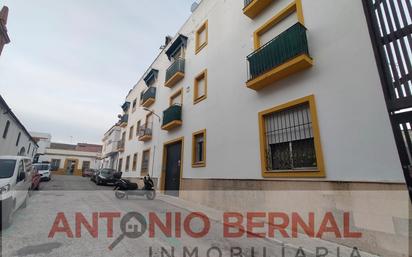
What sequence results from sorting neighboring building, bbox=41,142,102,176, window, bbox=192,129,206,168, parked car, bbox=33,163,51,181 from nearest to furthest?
window, bbox=192,129,206,168 → parked car, bbox=33,163,51,181 → neighboring building, bbox=41,142,102,176

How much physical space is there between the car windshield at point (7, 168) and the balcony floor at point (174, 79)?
29.2ft

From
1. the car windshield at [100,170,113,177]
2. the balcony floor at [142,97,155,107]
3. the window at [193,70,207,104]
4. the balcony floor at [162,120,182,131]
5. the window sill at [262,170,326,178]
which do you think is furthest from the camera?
the car windshield at [100,170,113,177]

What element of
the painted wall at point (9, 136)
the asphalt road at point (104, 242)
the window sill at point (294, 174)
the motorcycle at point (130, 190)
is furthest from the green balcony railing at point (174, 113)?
the painted wall at point (9, 136)

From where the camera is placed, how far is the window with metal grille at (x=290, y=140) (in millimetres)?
5918

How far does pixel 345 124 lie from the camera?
513cm

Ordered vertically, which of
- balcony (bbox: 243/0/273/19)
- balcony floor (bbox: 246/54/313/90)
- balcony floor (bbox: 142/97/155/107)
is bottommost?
balcony floor (bbox: 246/54/313/90)

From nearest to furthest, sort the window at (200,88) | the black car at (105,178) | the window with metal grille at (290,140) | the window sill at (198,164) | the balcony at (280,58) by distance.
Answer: the window with metal grille at (290,140) < the balcony at (280,58) < the window sill at (198,164) < the window at (200,88) < the black car at (105,178)

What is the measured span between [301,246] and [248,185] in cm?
273

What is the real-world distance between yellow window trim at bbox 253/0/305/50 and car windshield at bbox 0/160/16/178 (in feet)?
28.5

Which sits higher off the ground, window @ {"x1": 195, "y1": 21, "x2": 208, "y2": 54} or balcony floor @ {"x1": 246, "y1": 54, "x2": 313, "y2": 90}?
window @ {"x1": 195, "y1": 21, "x2": 208, "y2": 54}

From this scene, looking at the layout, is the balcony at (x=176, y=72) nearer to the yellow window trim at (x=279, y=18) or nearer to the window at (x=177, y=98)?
the window at (x=177, y=98)

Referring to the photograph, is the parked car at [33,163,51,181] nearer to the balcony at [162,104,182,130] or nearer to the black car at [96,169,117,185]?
the black car at [96,169,117,185]

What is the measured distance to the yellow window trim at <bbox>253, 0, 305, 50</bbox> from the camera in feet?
22.2

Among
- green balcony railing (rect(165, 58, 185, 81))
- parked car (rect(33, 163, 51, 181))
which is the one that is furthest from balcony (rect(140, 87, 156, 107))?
parked car (rect(33, 163, 51, 181))
